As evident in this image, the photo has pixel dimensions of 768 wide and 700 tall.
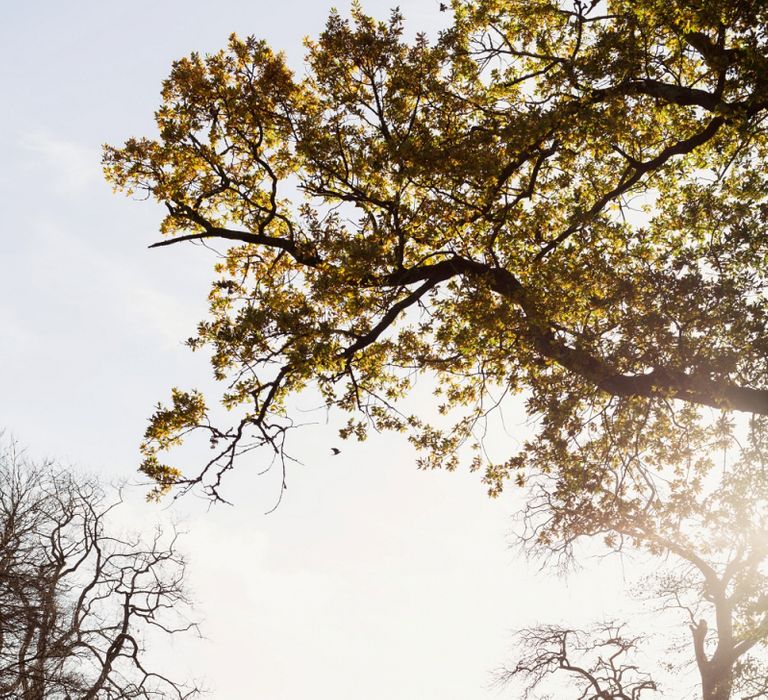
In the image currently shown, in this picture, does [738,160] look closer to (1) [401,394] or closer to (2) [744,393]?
(2) [744,393]

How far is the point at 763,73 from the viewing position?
787 centimetres

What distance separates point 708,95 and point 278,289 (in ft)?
21.1

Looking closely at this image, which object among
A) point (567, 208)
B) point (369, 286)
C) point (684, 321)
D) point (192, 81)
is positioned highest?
point (192, 81)

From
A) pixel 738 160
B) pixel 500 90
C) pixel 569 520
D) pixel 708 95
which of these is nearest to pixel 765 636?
pixel 569 520

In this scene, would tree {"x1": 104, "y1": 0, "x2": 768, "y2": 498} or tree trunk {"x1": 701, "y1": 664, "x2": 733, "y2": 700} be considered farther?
tree trunk {"x1": 701, "y1": 664, "x2": 733, "y2": 700}

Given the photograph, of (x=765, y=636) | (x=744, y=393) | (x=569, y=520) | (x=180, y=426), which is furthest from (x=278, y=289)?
(x=765, y=636)

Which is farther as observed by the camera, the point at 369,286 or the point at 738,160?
the point at 738,160

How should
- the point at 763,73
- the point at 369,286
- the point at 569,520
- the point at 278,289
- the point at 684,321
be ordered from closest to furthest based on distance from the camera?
1. the point at 763,73
2. the point at 684,321
3. the point at 369,286
4. the point at 569,520
5. the point at 278,289

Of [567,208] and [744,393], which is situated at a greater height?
[567,208]

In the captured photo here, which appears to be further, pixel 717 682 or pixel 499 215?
pixel 717 682

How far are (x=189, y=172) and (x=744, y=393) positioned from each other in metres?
8.06

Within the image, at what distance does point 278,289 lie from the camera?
10531 millimetres

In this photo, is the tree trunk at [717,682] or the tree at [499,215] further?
the tree trunk at [717,682]

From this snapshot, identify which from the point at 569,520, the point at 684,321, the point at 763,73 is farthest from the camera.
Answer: the point at 569,520
